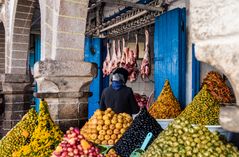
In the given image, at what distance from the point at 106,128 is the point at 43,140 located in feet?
2.18

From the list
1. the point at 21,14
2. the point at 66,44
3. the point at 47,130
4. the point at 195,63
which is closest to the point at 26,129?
the point at 47,130

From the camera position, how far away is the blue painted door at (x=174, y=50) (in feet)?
17.5

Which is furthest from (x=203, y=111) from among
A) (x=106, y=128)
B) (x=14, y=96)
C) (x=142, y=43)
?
(x=142, y=43)

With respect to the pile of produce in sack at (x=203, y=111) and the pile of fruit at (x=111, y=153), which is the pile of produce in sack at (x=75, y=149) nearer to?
the pile of fruit at (x=111, y=153)

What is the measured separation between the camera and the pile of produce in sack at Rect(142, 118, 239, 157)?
167cm

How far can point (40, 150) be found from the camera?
8.79 ft

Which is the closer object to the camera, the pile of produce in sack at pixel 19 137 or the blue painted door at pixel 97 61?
the pile of produce in sack at pixel 19 137

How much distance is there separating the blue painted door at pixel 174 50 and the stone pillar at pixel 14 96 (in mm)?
3187

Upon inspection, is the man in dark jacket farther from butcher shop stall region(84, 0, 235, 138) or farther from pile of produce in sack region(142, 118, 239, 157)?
pile of produce in sack region(142, 118, 239, 157)

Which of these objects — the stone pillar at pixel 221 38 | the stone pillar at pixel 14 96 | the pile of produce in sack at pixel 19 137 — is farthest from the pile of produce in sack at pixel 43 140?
the stone pillar at pixel 14 96

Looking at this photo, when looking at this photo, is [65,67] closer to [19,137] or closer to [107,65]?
[19,137]

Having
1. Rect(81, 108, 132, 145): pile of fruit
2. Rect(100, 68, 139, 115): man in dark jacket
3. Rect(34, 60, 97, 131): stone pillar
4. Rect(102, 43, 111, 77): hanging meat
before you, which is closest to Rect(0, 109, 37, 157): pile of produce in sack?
Rect(34, 60, 97, 131): stone pillar

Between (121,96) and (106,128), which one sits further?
(121,96)

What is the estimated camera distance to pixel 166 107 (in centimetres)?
490
